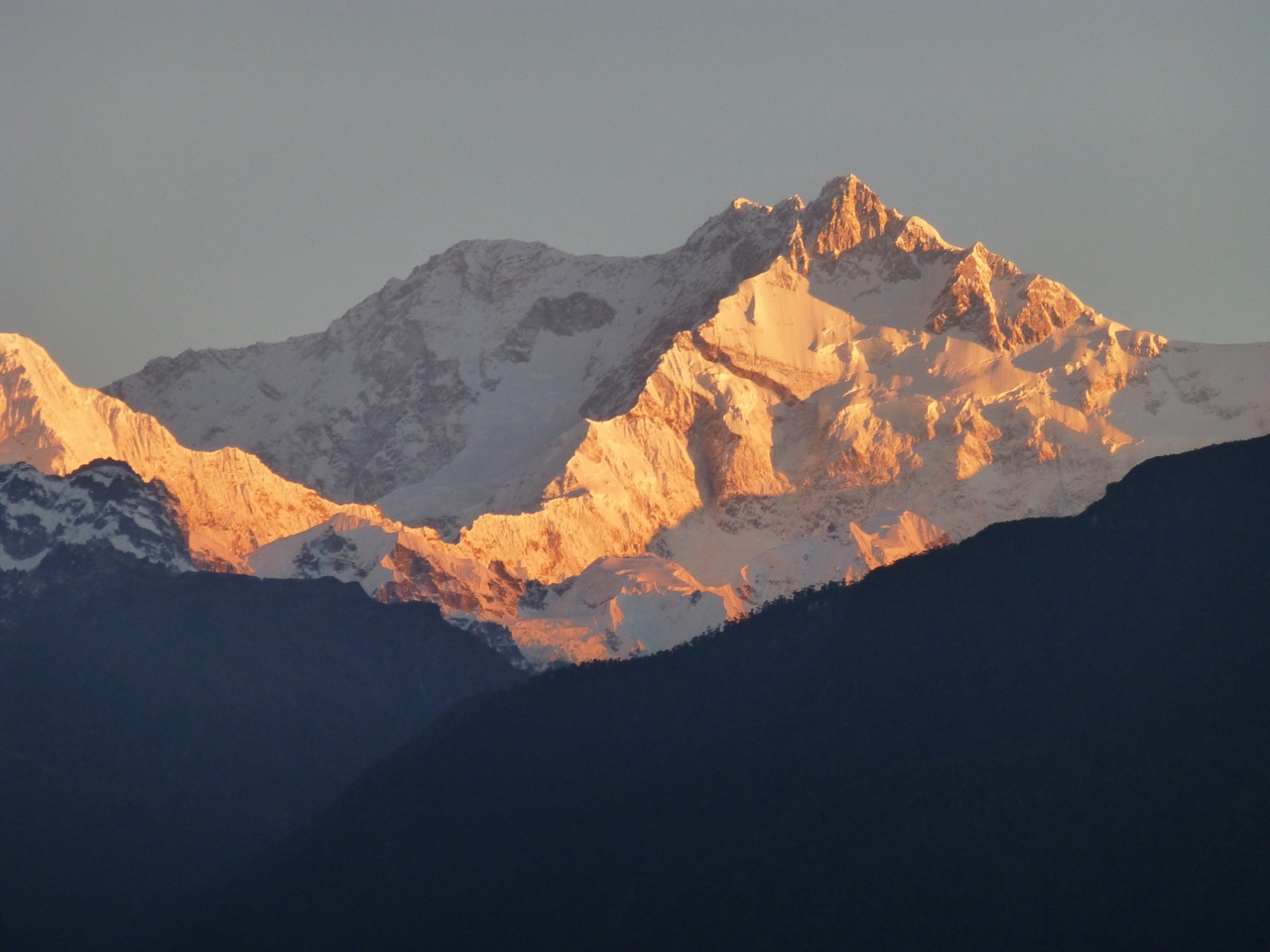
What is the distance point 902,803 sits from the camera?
173 metres

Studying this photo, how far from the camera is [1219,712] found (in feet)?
568

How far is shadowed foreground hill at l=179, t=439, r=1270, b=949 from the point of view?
163875mm

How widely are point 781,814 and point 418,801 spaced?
93.8ft

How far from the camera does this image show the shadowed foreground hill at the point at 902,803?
16388 cm

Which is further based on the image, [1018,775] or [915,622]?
[915,622]

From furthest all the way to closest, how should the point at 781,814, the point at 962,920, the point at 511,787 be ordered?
the point at 511,787, the point at 781,814, the point at 962,920

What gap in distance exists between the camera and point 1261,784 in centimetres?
16475

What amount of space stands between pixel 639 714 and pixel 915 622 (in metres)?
18.8

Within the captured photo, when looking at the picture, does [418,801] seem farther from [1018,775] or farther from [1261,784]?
[1261,784]

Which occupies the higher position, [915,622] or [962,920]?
[915,622]

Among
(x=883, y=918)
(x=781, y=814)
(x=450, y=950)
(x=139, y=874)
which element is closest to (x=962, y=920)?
(x=883, y=918)

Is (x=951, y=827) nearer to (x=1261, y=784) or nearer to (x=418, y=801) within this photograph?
(x=1261, y=784)

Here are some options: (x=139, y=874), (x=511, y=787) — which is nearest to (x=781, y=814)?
(x=511, y=787)

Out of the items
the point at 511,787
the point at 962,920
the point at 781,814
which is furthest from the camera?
the point at 511,787
